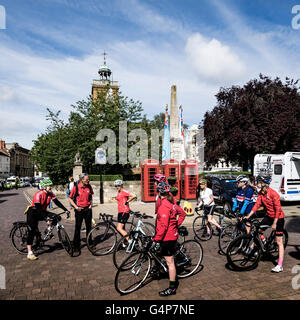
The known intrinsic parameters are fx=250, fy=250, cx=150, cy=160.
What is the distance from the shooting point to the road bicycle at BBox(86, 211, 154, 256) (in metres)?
6.12

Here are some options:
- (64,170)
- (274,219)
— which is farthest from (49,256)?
(64,170)

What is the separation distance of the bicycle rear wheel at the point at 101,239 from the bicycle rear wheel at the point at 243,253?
2.87 m

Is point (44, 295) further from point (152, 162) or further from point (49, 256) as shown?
point (152, 162)

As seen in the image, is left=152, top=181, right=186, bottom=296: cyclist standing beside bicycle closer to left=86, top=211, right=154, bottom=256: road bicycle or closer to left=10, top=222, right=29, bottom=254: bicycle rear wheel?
left=86, top=211, right=154, bottom=256: road bicycle

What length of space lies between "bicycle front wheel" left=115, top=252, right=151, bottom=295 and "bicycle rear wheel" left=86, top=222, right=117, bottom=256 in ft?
7.05

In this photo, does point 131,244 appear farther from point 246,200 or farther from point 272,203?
point 246,200

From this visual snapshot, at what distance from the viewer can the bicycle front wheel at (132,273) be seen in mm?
3965

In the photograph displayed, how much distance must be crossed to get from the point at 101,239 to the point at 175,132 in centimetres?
922

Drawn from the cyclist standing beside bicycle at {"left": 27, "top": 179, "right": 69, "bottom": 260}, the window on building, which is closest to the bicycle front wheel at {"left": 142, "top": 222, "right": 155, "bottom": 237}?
the cyclist standing beside bicycle at {"left": 27, "top": 179, "right": 69, "bottom": 260}

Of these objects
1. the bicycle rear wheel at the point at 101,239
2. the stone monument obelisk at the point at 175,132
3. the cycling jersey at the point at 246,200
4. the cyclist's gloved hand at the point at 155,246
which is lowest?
the bicycle rear wheel at the point at 101,239

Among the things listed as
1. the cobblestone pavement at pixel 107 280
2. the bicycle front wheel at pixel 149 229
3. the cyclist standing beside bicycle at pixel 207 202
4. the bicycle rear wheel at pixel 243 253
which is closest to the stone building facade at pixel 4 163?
the cobblestone pavement at pixel 107 280

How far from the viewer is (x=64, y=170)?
20.6 m

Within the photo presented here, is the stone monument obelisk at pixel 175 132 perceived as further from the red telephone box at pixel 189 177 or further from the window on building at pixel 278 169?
the window on building at pixel 278 169
